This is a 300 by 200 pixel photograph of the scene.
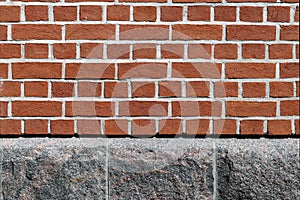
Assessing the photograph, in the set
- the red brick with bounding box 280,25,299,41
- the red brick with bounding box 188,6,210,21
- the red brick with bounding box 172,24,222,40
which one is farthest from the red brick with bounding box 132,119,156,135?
the red brick with bounding box 280,25,299,41

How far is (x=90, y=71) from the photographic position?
8.30 ft

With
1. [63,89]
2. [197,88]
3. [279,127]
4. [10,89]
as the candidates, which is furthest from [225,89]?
[10,89]

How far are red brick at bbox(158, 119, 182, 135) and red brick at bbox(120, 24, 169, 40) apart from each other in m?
0.43

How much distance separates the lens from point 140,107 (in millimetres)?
2545

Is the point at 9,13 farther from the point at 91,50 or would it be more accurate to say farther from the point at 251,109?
the point at 251,109

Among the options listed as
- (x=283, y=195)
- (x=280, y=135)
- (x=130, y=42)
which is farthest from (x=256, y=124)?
(x=130, y=42)

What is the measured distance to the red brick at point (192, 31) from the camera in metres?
2.53

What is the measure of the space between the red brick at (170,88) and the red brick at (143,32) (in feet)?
0.77

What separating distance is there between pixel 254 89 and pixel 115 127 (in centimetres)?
76

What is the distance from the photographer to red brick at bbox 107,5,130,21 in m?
2.52

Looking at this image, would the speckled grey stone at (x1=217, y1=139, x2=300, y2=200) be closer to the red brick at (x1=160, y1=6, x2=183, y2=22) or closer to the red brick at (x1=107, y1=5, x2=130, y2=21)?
the red brick at (x1=160, y1=6, x2=183, y2=22)

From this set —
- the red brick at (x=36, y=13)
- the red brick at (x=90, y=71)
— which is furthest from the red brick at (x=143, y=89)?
the red brick at (x=36, y=13)

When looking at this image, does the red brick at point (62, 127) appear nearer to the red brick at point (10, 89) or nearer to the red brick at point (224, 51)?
the red brick at point (10, 89)

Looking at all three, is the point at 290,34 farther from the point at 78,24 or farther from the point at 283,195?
the point at 78,24
